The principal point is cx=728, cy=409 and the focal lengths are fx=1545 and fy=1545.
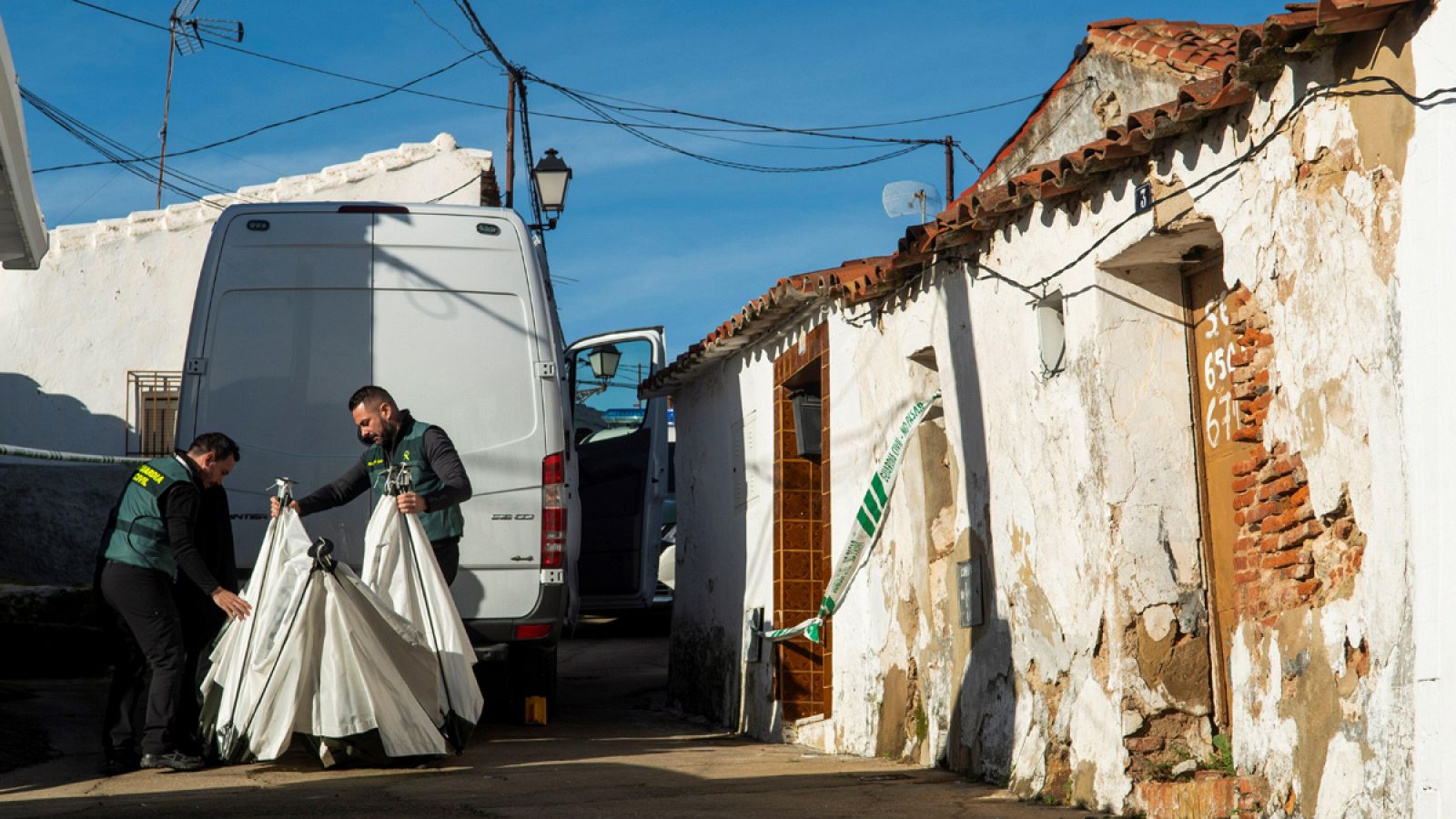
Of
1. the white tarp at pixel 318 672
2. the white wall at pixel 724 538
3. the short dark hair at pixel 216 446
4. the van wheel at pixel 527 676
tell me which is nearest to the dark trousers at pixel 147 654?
the white tarp at pixel 318 672

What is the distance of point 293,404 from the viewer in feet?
27.1

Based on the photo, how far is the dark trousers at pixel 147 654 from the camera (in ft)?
22.6

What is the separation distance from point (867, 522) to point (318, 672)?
294 cm

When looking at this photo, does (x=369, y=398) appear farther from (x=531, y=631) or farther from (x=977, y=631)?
(x=977, y=631)

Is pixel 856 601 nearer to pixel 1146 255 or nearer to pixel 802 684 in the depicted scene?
pixel 802 684

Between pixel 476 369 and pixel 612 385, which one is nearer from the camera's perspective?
pixel 476 369

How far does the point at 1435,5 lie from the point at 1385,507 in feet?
4.44

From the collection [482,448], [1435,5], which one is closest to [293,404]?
[482,448]

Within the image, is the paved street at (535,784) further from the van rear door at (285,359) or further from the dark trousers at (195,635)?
the van rear door at (285,359)

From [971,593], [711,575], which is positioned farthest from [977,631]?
[711,575]

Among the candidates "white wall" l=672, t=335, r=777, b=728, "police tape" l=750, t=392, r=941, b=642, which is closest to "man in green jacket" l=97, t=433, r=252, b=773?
"police tape" l=750, t=392, r=941, b=642

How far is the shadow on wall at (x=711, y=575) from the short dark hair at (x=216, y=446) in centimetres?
381

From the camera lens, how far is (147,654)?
691cm

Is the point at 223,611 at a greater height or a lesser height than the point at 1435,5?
lesser
